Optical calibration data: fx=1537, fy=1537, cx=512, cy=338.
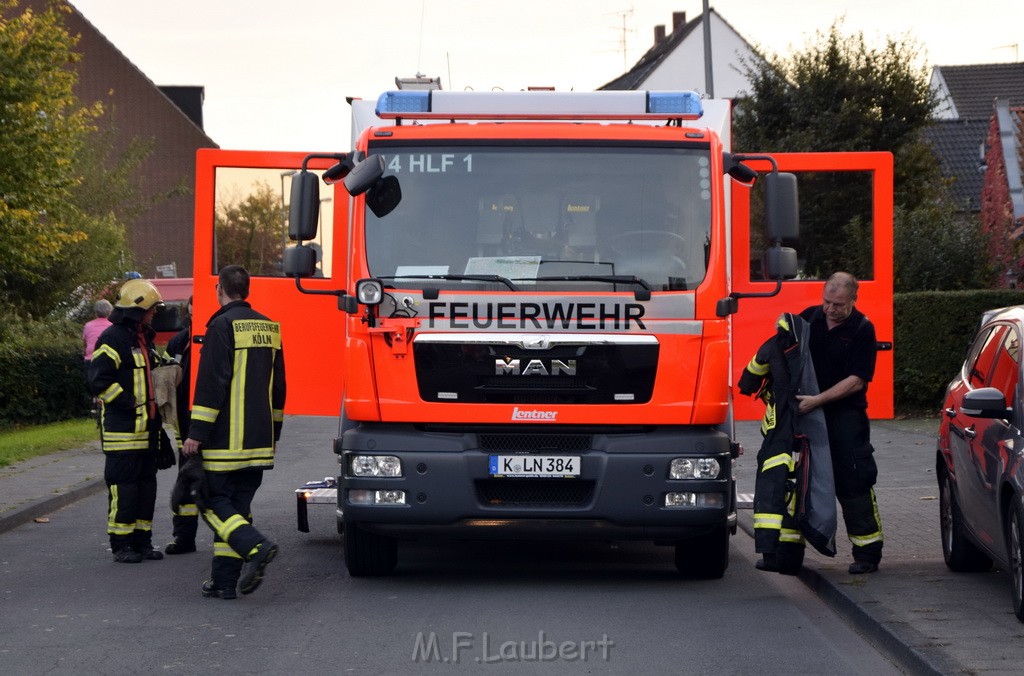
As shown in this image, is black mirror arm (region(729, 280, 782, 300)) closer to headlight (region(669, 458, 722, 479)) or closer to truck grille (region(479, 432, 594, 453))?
headlight (region(669, 458, 722, 479))

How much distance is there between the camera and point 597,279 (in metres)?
8.73

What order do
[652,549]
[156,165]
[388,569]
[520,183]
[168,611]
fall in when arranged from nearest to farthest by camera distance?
[168,611] < [520,183] < [388,569] < [652,549] < [156,165]

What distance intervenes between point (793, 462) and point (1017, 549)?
164cm

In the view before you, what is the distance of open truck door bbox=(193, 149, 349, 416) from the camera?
382 inches

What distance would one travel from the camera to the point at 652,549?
11133 millimetres

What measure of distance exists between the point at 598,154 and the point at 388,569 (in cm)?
285

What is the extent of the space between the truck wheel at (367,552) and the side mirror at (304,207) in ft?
5.86

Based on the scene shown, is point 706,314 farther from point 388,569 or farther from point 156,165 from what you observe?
point 156,165

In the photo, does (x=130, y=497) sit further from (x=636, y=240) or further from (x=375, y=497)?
(x=636, y=240)

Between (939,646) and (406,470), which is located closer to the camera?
(939,646)

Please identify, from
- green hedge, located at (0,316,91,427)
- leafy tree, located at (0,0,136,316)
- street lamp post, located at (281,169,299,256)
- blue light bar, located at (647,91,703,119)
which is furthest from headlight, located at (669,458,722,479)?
green hedge, located at (0,316,91,427)

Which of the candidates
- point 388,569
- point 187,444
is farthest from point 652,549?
point 187,444

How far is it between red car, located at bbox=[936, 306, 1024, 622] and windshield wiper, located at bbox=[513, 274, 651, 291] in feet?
6.22

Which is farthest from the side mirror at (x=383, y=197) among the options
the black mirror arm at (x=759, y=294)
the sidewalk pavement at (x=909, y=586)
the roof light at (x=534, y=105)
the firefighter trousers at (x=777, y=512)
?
the sidewalk pavement at (x=909, y=586)
